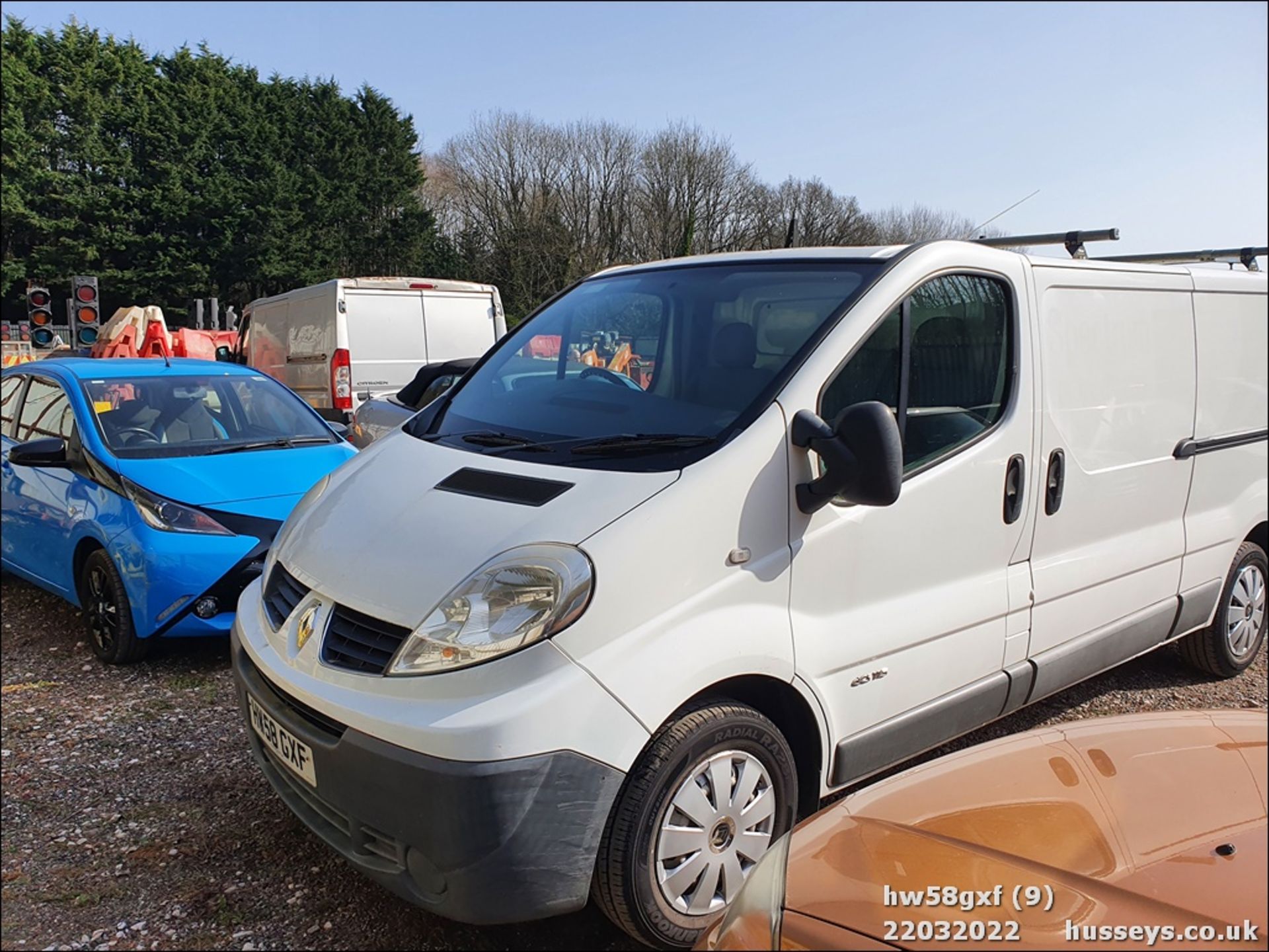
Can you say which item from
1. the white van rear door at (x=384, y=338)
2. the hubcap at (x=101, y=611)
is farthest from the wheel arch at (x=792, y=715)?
the white van rear door at (x=384, y=338)

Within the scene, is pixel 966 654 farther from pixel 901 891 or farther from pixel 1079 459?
pixel 901 891

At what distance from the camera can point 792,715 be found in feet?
8.60

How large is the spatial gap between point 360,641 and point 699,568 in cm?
87

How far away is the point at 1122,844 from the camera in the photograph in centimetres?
Answer: 155

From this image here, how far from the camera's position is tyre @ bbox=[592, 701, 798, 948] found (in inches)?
89.2

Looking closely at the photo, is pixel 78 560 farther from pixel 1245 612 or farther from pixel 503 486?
pixel 1245 612

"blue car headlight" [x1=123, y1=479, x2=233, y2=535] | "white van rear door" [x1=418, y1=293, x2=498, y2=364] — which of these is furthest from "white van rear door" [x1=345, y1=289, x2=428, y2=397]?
"blue car headlight" [x1=123, y1=479, x2=233, y2=535]

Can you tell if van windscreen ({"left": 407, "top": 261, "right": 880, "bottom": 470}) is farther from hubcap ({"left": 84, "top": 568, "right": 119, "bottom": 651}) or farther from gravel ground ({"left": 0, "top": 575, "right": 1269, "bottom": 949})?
hubcap ({"left": 84, "top": 568, "right": 119, "bottom": 651})

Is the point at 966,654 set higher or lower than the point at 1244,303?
lower

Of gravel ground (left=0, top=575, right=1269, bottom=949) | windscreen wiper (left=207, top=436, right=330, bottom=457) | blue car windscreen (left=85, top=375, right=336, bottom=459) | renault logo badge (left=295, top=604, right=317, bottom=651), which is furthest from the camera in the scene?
windscreen wiper (left=207, top=436, right=330, bottom=457)

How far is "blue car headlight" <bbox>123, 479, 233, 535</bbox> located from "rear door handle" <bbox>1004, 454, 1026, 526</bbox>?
11.7 ft

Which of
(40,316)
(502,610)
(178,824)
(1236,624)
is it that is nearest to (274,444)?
(178,824)

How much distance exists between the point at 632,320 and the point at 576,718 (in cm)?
165

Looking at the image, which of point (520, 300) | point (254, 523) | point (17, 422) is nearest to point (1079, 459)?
point (254, 523)
